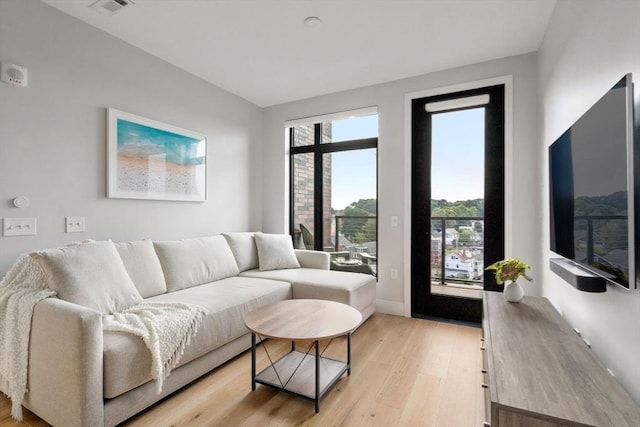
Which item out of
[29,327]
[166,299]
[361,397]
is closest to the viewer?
[29,327]

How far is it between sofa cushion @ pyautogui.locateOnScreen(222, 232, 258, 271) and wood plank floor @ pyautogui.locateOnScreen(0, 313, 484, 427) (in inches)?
42.5

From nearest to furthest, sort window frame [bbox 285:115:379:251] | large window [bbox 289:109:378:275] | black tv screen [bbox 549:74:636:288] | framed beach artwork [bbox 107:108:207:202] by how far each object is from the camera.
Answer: black tv screen [bbox 549:74:636:288] < framed beach artwork [bbox 107:108:207:202] < large window [bbox 289:109:378:275] < window frame [bbox 285:115:379:251]

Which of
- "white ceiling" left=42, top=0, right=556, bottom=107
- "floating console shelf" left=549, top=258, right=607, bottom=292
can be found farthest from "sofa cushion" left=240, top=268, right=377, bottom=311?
"white ceiling" left=42, top=0, right=556, bottom=107

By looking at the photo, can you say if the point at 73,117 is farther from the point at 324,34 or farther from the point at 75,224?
the point at 324,34

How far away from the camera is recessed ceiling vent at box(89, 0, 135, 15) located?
7.06 ft

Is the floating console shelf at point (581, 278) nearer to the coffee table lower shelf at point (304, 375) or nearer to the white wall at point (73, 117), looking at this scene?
the coffee table lower shelf at point (304, 375)

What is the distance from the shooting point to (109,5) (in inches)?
86.0

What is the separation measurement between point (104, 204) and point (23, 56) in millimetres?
1092

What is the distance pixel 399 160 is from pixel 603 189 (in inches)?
89.6

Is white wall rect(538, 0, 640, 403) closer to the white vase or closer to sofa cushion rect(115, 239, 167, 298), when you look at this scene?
the white vase

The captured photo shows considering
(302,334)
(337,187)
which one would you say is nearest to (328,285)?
(302,334)

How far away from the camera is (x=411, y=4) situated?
7.19ft

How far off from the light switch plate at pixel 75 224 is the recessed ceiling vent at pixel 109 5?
4.94 ft

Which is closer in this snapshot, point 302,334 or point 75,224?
point 302,334
